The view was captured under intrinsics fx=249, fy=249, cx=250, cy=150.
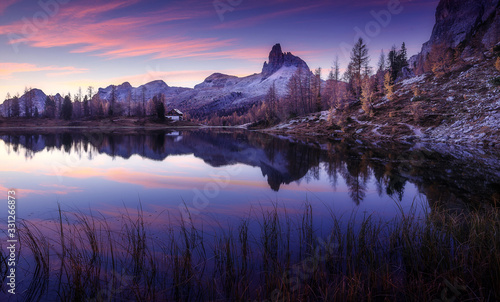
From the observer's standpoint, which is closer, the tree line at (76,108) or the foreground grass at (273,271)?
the foreground grass at (273,271)

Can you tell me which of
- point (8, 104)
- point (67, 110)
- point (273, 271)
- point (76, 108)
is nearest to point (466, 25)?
point (273, 271)

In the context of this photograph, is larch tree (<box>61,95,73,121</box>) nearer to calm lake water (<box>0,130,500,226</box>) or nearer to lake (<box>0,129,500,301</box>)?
calm lake water (<box>0,130,500,226</box>)

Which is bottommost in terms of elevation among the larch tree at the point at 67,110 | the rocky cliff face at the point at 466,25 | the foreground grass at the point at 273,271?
the foreground grass at the point at 273,271

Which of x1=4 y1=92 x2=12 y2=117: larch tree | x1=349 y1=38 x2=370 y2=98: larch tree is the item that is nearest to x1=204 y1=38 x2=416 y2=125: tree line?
x1=349 y1=38 x2=370 y2=98: larch tree

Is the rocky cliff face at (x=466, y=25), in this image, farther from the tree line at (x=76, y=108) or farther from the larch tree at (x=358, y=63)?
the tree line at (x=76, y=108)

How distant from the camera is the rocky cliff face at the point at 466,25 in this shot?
7950cm

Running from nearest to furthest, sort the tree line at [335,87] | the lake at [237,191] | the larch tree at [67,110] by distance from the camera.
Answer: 1. the lake at [237,191]
2. the tree line at [335,87]
3. the larch tree at [67,110]

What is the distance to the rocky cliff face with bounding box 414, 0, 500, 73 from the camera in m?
79.5

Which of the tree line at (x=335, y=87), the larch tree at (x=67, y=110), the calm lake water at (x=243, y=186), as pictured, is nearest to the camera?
the calm lake water at (x=243, y=186)

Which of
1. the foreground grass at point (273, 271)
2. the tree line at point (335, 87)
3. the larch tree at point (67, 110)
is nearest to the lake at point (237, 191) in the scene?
the foreground grass at point (273, 271)

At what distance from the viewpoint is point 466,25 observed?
96.1m

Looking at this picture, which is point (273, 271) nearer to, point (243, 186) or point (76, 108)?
point (243, 186)

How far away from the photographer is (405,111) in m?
48.2

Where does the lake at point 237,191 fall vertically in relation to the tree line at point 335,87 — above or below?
below
